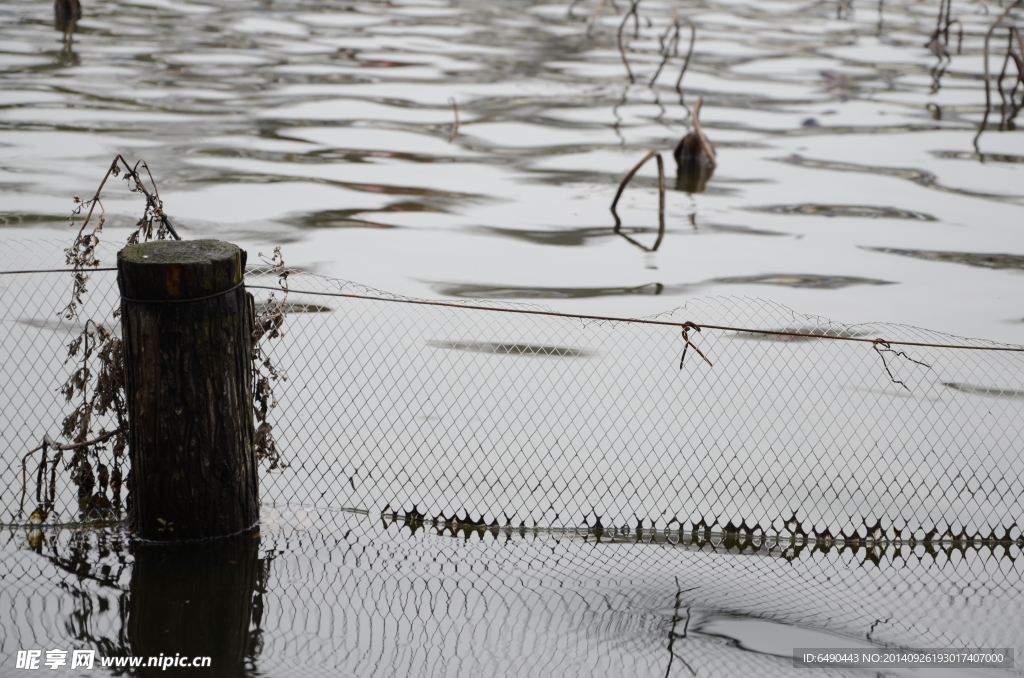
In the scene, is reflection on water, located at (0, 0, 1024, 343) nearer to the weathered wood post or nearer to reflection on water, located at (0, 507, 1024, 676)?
reflection on water, located at (0, 507, 1024, 676)

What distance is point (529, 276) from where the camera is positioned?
24.2 ft

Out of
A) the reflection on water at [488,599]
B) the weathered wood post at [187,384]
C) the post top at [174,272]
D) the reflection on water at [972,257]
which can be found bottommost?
the reflection on water at [488,599]

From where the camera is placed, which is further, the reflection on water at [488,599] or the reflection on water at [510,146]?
the reflection on water at [510,146]

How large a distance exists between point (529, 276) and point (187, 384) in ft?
13.8

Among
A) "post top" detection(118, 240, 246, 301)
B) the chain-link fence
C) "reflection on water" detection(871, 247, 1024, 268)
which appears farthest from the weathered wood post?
"reflection on water" detection(871, 247, 1024, 268)

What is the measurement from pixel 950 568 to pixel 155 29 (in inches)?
593

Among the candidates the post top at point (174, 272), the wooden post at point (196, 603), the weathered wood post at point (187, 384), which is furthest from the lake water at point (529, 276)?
the post top at point (174, 272)

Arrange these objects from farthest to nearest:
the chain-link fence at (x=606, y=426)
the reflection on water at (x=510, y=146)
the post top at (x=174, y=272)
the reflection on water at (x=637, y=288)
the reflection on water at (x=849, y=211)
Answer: the reflection on water at (x=849, y=211)
the reflection on water at (x=510, y=146)
the reflection on water at (x=637, y=288)
the chain-link fence at (x=606, y=426)
the post top at (x=174, y=272)

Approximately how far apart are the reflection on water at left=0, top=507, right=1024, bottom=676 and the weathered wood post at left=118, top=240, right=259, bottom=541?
164 millimetres

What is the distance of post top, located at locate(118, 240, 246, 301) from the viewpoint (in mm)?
3291

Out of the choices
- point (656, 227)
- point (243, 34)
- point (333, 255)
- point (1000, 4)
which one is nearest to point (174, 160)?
point (333, 255)

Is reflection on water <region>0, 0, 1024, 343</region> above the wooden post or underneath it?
above

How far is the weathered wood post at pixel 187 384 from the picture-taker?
A: 332 centimetres

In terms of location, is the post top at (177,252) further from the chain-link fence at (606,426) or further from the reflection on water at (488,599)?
the reflection on water at (488,599)
